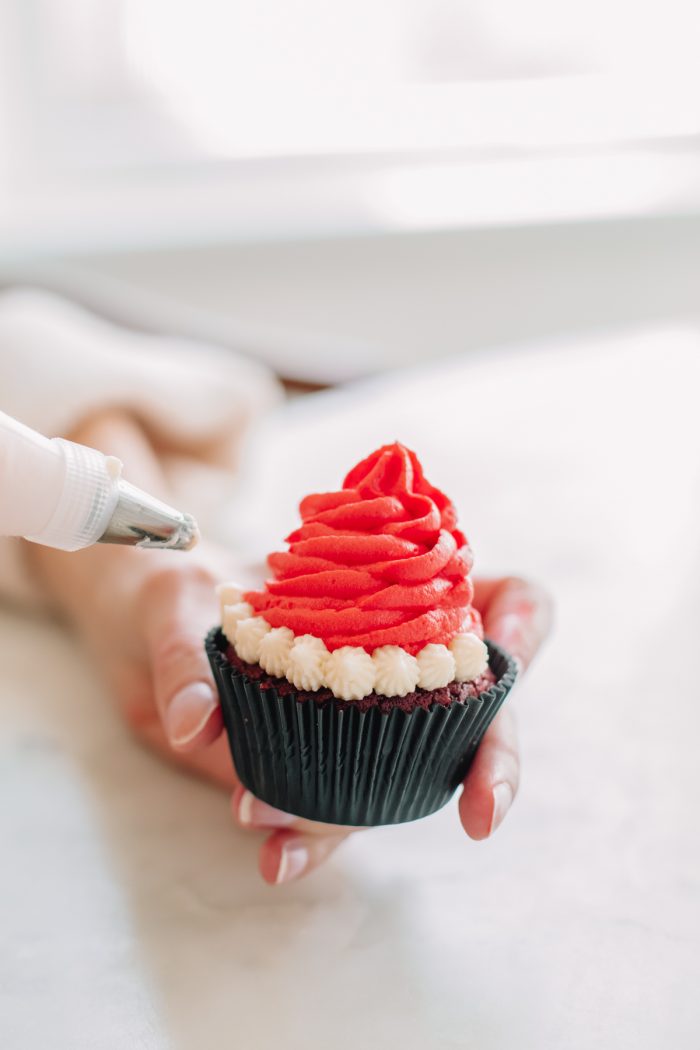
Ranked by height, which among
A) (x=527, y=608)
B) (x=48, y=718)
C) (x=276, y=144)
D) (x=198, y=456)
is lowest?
(x=48, y=718)

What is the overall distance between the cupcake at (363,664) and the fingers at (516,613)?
116mm

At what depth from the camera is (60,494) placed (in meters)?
0.62

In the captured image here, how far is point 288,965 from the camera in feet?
2.53

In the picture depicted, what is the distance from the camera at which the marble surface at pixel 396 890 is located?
72cm

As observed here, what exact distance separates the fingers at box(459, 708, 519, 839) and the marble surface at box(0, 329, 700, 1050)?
12cm

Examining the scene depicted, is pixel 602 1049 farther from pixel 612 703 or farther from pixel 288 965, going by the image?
pixel 612 703

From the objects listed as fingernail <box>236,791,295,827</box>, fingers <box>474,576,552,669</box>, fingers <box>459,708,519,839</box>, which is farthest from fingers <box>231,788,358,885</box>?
fingers <box>474,576,552,669</box>

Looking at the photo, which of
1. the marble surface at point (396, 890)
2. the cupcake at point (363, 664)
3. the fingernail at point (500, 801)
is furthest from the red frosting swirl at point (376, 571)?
the marble surface at point (396, 890)

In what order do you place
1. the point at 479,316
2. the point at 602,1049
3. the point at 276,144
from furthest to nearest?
1. the point at 479,316
2. the point at 276,144
3. the point at 602,1049

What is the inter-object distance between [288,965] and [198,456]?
3.33 ft

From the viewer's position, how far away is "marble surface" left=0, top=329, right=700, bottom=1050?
723mm

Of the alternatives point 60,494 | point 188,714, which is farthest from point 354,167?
point 60,494

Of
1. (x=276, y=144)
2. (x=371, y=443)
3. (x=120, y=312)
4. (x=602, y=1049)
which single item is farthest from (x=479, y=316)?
(x=602, y=1049)

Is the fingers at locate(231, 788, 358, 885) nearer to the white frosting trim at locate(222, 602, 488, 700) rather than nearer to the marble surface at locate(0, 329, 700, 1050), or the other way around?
the marble surface at locate(0, 329, 700, 1050)
